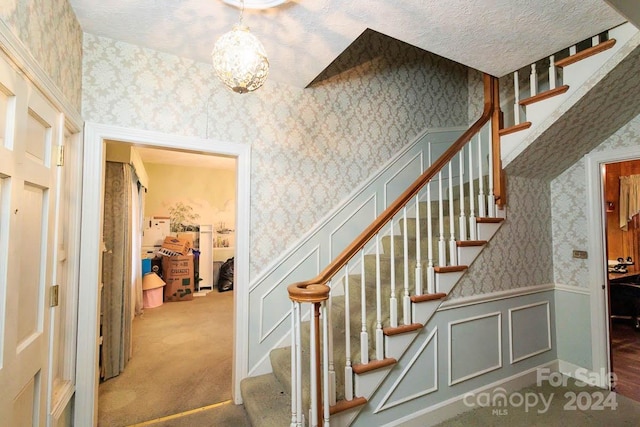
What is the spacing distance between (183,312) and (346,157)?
150 inches

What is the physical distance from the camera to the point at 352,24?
1.69 meters

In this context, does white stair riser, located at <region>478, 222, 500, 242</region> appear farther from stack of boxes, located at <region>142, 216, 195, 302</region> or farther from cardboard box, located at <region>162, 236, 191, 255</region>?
cardboard box, located at <region>162, 236, 191, 255</region>

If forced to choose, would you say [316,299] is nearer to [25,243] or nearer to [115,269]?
[25,243]

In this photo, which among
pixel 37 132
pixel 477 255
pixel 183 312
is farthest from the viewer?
pixel 183 312

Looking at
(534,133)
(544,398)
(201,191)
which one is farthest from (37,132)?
(201,191)

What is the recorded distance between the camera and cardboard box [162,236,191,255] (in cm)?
573

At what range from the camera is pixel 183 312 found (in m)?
4.70

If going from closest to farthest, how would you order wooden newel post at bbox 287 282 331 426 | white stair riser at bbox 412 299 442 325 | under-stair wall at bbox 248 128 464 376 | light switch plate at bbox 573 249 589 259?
wooden newel post at bbox 287 282 331 426
white stair riser at bbox 412 299 442 325
under-stair wall at bbox 248 128 464 376
light switch plate at bbox 573 249 589 259

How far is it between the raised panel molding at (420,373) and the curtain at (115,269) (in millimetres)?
2369

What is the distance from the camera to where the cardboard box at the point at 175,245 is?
573cm

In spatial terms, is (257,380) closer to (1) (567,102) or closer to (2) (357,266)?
(2) (357,266)

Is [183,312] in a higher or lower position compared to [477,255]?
lower

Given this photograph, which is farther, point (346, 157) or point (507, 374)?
point (346, 157)

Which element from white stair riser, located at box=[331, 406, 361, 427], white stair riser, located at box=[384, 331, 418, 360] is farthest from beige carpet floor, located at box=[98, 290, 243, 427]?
white stair riser, located at box=[384, 331, 418, 360]
